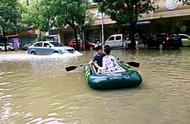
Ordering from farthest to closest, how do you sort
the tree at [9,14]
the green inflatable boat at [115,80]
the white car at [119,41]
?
the tree at [9,14]
the white car at [119,41]
the green inflatable boat at [115,80]

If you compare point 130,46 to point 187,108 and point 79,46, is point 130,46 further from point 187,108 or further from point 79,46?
point 187,108

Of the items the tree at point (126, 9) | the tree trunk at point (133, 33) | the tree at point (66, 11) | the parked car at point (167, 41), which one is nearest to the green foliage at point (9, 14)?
the tree at point (66, 11)

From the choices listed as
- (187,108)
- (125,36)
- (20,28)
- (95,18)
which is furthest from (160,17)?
(187,108)

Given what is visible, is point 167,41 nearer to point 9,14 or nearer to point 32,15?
point 32,15

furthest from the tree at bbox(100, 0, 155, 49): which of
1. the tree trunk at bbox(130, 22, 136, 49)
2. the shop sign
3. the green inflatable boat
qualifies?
the green inflatable boat

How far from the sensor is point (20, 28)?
160 feet

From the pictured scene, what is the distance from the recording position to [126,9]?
1291 inches

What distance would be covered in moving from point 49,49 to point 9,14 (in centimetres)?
1824

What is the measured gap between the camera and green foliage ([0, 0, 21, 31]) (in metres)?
45.0

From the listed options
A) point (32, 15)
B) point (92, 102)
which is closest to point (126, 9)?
point (32, 15)

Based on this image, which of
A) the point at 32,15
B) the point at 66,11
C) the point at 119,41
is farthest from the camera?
the point at 32,15

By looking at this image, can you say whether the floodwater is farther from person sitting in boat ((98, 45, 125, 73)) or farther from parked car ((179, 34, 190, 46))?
parked car ((179, 34, 190, 46))

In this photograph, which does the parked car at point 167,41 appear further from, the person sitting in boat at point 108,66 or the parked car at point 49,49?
the person sitting in boat at point 108,66

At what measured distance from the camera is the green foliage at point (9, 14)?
A: 4500 centimetres
